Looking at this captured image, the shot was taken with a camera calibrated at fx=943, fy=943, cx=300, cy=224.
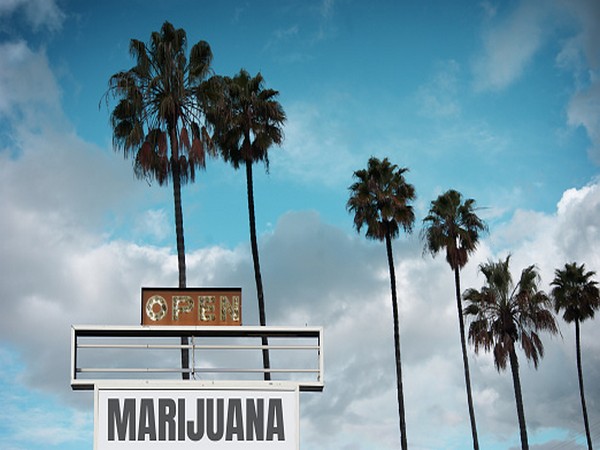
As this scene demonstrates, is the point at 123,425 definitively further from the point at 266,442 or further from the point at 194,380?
the point at 266,442

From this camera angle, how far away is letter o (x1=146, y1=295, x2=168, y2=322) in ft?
92.8

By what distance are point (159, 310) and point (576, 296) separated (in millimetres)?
54865

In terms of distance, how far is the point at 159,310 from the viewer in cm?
2836

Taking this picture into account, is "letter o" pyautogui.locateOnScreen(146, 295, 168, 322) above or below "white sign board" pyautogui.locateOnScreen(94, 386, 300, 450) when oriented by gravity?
above

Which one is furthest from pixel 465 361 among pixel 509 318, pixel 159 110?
pixel 159 110

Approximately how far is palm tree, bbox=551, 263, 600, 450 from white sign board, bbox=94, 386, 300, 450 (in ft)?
174

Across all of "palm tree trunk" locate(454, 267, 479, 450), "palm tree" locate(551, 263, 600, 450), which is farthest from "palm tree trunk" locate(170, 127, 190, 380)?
"palm tree" locate(551, 263, 600, 450)

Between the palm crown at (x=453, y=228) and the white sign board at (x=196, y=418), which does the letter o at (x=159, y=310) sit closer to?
the white sign board at (x=196, y=418)

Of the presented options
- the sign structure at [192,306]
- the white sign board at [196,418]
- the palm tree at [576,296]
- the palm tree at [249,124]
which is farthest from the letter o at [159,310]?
the palm tree at [576,296]

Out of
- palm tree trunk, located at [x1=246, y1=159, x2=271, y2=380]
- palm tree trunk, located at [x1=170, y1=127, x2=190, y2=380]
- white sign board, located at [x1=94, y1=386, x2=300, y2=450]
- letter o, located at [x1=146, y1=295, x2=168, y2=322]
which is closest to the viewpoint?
white sign board, located at [x1=94, y1=386, x2=300, y2=450]

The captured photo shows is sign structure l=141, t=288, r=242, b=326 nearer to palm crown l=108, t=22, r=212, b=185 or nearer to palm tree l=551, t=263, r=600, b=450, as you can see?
palm crown l=108, t=22, r=212, b=185

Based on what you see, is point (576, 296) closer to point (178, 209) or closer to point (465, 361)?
point (465, 361)

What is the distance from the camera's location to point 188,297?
2856cm

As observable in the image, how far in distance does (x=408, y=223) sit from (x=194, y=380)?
108ft
